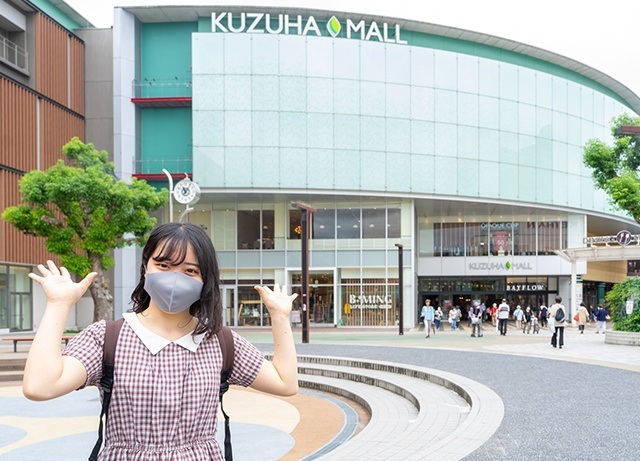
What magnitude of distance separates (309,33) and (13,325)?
2127 centimetres

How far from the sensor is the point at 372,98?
38344 millimetres

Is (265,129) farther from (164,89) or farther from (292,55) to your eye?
(164,89)

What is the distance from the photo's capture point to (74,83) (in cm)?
3703

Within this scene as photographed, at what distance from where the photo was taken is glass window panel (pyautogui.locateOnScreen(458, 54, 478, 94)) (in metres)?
40.4

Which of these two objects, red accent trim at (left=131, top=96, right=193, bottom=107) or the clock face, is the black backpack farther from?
red accent trim at (left=131, top=96, right=193, bottom=107)

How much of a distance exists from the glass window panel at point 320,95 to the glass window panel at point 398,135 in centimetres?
346

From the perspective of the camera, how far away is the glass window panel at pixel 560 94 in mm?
43781

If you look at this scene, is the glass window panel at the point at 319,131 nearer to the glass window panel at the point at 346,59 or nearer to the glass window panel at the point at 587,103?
the glass window panel at the point at 346,59

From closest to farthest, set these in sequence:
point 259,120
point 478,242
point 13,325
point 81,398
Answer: point 81,398 < point 13,325 < point 259,120 < point 478,242

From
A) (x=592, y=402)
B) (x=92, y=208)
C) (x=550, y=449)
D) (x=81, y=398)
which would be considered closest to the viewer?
(x=550, y=449)

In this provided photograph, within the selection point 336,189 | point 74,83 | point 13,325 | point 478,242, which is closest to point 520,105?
point 478,242

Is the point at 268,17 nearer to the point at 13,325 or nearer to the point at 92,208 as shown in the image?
the point at 92,208

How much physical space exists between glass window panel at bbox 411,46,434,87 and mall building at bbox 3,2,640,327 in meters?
0.07

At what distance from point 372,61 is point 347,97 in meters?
2.51
